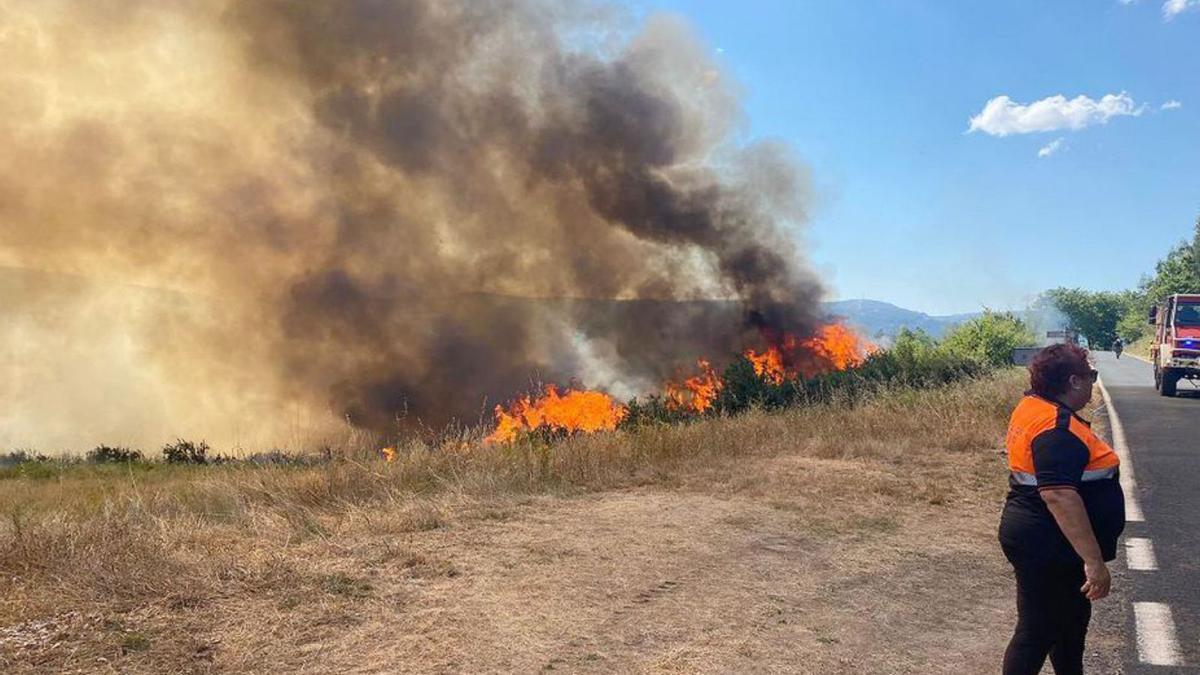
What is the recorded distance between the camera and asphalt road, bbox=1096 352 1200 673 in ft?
12.7

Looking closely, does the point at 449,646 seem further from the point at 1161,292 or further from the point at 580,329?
the point at 1161,292

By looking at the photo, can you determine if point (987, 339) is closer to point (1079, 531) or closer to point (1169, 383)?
point (1169, 383)

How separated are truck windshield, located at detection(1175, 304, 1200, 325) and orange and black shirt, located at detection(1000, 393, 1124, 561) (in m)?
19.5

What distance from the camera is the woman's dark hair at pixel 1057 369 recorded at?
2.78m

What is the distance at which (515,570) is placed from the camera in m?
4.51

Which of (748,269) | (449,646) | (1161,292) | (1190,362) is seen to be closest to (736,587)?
(449,646)

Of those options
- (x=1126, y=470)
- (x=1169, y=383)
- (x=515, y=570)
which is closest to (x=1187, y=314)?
(x=1169, y=383)

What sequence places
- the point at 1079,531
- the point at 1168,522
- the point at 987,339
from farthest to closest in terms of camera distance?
the point at 987,339
the point at 1168,522
the point at 1079,531

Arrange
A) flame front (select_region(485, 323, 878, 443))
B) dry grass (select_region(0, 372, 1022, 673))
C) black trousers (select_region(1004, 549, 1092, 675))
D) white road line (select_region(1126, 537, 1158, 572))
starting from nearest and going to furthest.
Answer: black trousers (select_region(1004, 549, 1092, 675)) < dry grass (select_region(0, 372, 1022, 673)) < white road line (select_region(1126, 537, 1158, 572)) < flame front (select_region(485, 323, 878, 443))

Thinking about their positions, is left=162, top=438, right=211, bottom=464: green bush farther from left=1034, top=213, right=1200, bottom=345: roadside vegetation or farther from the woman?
left=1034, top=213, right=1200, bottom=345: roadside vegetation

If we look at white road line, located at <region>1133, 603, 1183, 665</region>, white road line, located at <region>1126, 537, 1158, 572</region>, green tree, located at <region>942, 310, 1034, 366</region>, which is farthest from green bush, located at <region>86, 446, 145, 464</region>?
white road line, located at <region>1133, 603, 1183, 665</region>

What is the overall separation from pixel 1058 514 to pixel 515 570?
9.63ft

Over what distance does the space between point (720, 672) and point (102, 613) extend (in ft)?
9.51

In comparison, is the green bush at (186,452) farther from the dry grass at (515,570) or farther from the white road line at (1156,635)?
the white road line at (1156,635)
